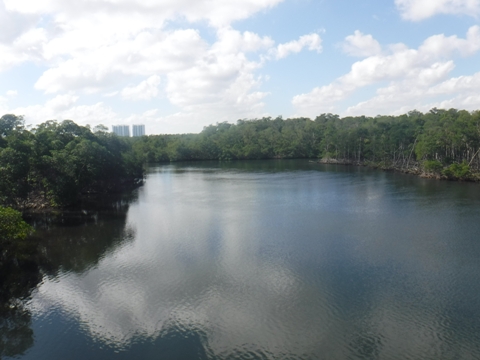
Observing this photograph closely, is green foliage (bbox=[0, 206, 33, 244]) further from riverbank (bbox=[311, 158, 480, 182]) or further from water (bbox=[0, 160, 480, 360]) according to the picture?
riverbank (bbox=[311, 158, 480, 182])

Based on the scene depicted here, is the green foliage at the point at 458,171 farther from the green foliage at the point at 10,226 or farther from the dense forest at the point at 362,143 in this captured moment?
the green foliage at the point at 10,226

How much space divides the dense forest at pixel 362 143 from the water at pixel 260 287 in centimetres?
2169

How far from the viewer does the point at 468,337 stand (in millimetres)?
13484

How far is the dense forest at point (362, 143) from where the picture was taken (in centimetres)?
5184

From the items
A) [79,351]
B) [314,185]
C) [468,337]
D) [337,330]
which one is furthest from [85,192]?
[468,337]

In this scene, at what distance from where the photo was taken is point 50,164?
32.4m

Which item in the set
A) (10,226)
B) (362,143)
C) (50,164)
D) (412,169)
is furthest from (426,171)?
(10,226)

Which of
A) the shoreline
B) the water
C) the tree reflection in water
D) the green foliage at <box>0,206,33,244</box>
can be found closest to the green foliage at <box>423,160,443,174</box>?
the shoreline


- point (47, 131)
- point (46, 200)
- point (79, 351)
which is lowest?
point (79, 351)

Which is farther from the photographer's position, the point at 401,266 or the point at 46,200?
the point at 46,200

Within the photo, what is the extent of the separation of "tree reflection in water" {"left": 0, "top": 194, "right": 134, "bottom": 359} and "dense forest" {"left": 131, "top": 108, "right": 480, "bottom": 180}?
4163 centimetres

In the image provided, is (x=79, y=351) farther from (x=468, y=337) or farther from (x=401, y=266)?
(x=401, y=266)

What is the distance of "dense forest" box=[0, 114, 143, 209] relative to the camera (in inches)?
1178

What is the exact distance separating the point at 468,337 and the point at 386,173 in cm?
5053
